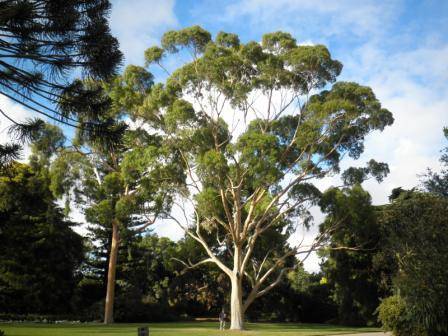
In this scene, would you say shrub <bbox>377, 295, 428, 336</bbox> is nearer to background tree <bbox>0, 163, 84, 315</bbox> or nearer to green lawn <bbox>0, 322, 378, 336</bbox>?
green lawn <bbox>0, 322, 378, 336</bbox>

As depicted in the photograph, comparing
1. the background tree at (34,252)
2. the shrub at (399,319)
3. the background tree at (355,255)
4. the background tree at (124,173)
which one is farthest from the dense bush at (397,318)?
the background tree at (34,252)

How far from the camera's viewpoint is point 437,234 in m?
16.6

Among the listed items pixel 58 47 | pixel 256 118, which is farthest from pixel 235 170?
pixel 58 47

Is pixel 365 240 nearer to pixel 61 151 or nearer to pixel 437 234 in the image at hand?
pixel 437 234

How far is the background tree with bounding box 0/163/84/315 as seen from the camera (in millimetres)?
30438

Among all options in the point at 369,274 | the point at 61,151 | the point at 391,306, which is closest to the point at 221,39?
the point at 61,151

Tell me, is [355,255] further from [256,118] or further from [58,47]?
[58,47]

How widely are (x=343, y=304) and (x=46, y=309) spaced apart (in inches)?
809

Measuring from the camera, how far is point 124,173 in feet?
88.3

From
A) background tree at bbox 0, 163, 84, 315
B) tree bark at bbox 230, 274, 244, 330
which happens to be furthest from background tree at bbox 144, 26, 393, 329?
background tree at bbox 0, 163, 84, 315

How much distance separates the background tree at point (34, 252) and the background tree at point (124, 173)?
6.62 feet

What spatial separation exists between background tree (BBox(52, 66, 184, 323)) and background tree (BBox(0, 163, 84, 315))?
2.02m

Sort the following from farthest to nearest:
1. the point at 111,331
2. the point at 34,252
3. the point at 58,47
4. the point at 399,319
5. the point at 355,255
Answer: the point at 355,255 < the point at 34,252 < the point at 111,331 < the point at 399,319 < the point at 58,47

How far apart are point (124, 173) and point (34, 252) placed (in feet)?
34.0
